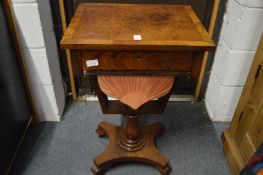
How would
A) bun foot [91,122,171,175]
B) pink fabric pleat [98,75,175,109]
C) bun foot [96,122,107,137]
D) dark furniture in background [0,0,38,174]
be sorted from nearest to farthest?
1. pink fabric pleat [98,75,175,109]
2. dark furniture in background [0,0,38,174]
3. bun foot [91,122,171,175]
4. bun foot [96,122,107,137]

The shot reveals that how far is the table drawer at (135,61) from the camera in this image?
94 cm

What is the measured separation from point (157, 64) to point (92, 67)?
9.4 inches

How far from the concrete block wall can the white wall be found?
950 millimetres

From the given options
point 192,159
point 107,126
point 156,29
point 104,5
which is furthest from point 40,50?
point 192,159

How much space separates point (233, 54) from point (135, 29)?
26.2 inches

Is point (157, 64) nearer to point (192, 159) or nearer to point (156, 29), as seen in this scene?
point (156, 29)

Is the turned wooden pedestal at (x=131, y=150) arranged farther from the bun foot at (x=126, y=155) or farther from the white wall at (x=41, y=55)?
the white wall at (x=41, y=55)

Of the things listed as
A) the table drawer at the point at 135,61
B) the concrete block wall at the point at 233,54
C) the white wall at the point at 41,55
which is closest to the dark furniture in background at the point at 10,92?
the white wall at the point at 41,55

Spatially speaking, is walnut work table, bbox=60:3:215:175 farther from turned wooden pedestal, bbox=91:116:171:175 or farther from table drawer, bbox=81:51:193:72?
turned wooden pedestal, bbox=91:116:171:175

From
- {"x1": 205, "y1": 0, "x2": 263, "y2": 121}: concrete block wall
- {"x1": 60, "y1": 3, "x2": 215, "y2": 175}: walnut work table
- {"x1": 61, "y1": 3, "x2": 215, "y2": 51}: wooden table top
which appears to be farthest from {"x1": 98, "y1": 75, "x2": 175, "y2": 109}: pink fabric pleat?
{"x1": 205, "y1": 0, "x2": 263, "y2": 121}: concrete block wall

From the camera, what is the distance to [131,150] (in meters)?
1.35

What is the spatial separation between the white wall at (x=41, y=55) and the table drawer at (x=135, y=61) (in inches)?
18.8

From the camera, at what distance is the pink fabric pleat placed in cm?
→ 100

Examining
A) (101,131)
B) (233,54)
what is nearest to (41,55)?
(101,131)
